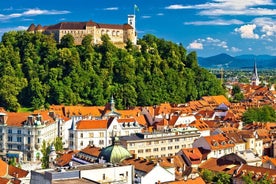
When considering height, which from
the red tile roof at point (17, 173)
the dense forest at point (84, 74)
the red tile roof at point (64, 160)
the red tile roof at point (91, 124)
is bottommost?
the red tile roof at point (17, 173)

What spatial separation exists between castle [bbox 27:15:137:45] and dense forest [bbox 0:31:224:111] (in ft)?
11.6

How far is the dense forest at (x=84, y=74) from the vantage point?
260ft

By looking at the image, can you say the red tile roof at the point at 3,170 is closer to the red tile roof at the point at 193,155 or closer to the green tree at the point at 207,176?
the green tree at the point at 207,176

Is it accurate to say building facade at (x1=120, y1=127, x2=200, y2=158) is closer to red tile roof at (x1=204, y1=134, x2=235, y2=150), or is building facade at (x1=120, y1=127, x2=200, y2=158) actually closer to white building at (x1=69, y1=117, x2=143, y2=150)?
red tile roof at (x1=204, y1=134, x2=235, y2=150)

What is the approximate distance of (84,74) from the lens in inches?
3260

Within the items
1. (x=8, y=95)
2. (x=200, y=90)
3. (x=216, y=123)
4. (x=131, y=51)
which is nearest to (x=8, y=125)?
(x=8, y=95)

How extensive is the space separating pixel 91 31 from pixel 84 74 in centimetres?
1272

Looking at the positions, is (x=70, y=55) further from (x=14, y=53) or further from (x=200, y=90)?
(x=200, y=90)

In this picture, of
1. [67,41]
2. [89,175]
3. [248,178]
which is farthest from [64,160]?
[67,41]

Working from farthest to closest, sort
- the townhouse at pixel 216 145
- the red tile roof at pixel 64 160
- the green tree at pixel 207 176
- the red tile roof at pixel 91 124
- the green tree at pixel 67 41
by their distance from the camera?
the green tree at pixel 67 41
the red tile roof at pixel 91 124
the townhouse at pixel 216 145
the red tile roof at pixel 64 160
the green tree at pixel 207 176

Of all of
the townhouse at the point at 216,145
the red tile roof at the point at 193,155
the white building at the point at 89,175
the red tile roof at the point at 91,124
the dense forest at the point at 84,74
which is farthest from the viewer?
the dense forest at the point at 84,74

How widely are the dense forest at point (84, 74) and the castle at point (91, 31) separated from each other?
353cm

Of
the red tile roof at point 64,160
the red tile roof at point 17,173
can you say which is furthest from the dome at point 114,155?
the red tile roof at point 64,160

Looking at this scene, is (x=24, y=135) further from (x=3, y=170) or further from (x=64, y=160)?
(x=3, y=170)
